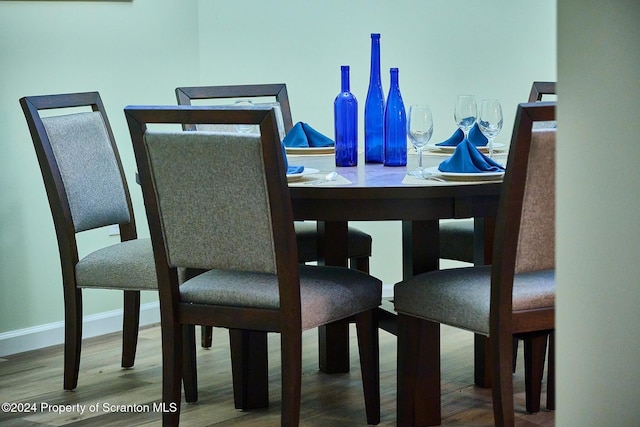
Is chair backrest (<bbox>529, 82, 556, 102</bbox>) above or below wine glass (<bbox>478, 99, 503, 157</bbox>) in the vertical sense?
above

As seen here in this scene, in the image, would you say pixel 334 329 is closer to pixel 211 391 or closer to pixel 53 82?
pixel 211 391

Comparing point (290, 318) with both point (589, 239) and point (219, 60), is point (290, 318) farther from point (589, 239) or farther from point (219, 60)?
point (219, 60)

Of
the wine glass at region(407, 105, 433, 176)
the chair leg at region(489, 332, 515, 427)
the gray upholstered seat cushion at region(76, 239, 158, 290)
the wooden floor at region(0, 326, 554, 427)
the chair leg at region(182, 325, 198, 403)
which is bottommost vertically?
the wooden floor at region(0, 326, 554, 427)

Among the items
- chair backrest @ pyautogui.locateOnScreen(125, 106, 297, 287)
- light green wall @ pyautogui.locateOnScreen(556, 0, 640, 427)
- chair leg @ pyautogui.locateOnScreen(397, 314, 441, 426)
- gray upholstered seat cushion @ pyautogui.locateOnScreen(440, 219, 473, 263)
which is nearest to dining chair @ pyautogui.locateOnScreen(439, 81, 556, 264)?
gray upholstered seat cushion @ pyautogui.locateOnScreen(440, 219, 473, 263)

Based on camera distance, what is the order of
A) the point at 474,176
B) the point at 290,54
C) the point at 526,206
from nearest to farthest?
the point at 526,206, the point at 474,176, the point at 290,54

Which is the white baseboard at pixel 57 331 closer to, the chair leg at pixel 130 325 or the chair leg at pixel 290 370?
the chair leg at pixel 130 325

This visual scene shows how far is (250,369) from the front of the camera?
111 inches

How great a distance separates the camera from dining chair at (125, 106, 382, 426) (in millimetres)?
2127

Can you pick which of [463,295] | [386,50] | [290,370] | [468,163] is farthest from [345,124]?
[386,50]

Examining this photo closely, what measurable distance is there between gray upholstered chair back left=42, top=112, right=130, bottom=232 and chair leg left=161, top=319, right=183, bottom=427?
0.87 meters

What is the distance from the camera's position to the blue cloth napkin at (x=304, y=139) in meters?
3.24

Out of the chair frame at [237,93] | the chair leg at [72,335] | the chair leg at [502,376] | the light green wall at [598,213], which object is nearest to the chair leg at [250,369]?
the chair leg at [72,335]

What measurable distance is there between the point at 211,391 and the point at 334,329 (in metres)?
0.49

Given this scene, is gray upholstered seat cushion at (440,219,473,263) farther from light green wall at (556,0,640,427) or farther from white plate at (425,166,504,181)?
light green wall at (556,0,640,427)
